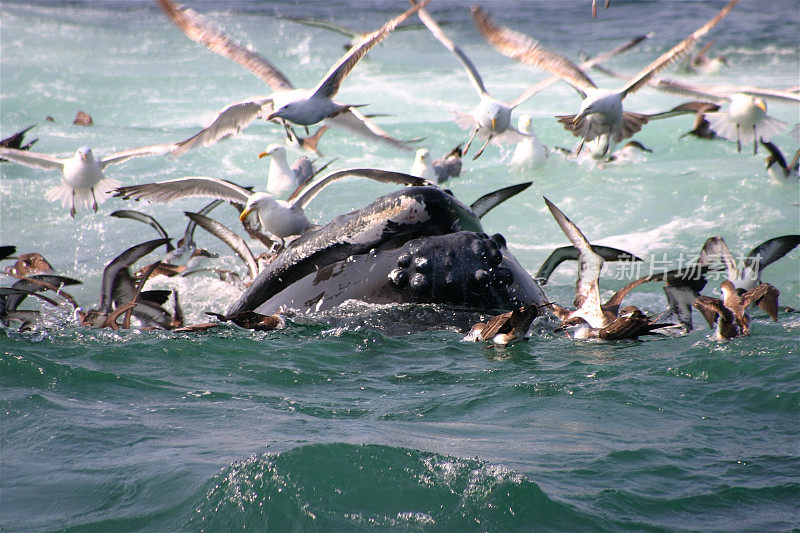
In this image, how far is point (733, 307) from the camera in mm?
4688

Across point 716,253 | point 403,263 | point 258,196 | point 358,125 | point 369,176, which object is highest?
point 358,125

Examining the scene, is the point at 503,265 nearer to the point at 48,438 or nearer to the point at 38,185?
the point at 48,438

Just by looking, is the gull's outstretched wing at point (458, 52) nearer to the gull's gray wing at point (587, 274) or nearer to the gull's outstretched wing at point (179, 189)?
the gull's outstretched wing at point (179, 189)

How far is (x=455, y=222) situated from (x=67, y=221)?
22.2 ft

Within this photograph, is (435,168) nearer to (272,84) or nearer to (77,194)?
(272,84)

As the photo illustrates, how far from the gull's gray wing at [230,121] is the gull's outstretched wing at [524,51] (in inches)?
76.5

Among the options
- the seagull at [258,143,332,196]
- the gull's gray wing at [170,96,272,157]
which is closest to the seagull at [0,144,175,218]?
the gull's gray wing at [170,96,272,157]

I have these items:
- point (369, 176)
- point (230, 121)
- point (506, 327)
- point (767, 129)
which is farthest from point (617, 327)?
Answer: point (767, 129)

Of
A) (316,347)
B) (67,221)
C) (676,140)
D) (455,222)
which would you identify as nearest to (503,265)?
(455,222)

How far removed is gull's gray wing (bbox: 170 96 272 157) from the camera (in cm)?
779

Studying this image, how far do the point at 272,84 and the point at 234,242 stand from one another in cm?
260

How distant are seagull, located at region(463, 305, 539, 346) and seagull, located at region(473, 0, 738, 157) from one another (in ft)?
13.4

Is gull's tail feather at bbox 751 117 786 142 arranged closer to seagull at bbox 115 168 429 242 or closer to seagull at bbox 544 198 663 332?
seagull at bbox 115 168 429 242

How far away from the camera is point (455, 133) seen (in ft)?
54.1
